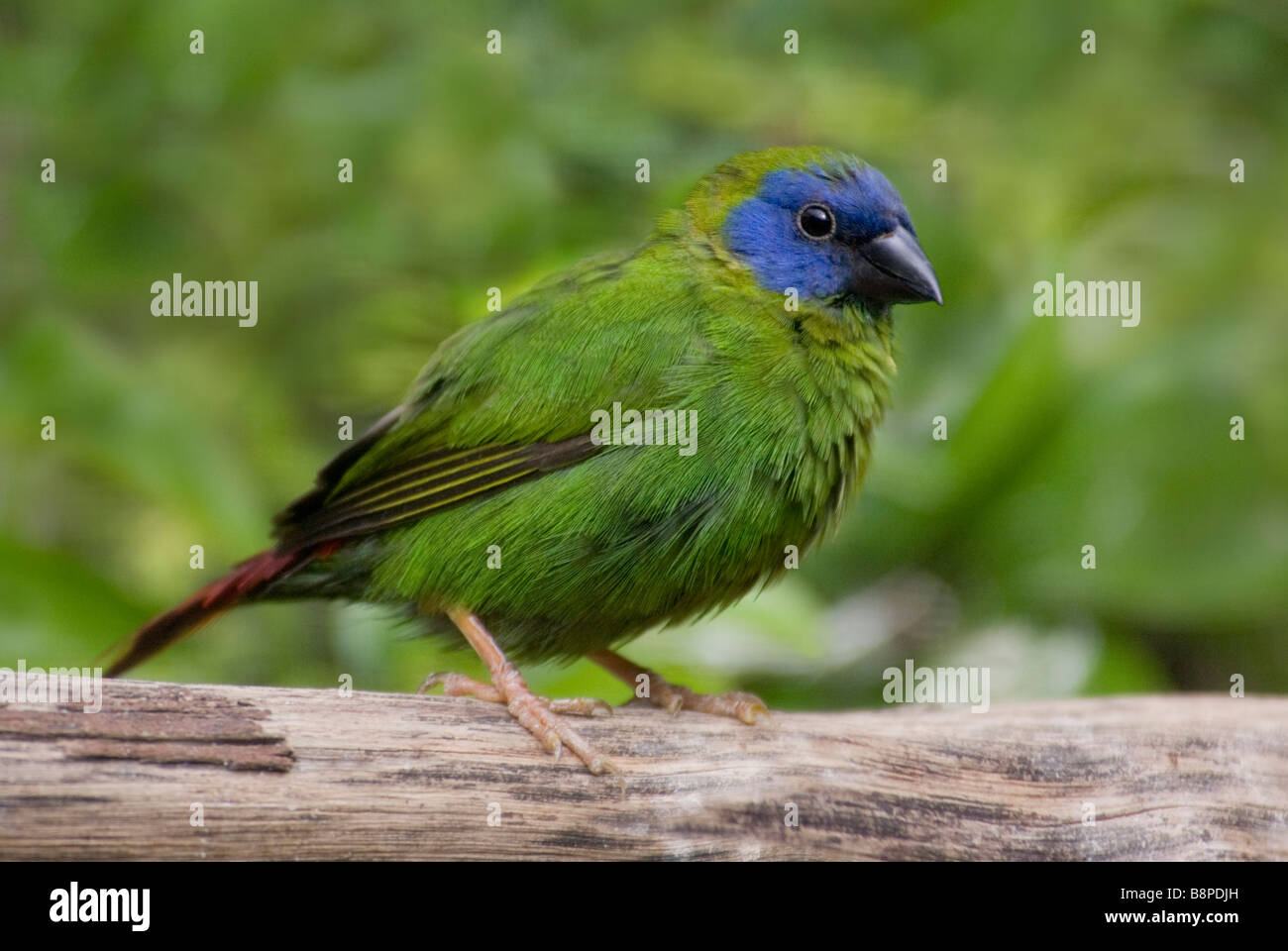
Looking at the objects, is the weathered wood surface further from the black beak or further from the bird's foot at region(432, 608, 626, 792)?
the black beak

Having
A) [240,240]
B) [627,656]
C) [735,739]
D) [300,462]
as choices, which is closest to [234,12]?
[240,240]

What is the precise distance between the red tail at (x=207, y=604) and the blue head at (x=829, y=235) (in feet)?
4.79

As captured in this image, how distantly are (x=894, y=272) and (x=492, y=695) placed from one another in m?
1.52

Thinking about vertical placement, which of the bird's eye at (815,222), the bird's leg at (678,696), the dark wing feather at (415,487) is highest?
the bird's eye at (815,222)

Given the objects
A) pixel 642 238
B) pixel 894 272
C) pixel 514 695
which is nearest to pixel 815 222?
pixel 894 272

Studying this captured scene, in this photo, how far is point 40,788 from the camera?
→ 243 centimetres

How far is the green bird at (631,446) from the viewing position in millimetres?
3422

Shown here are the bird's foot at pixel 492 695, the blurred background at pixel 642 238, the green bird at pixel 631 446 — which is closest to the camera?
the bird's foot at pixel 492 695

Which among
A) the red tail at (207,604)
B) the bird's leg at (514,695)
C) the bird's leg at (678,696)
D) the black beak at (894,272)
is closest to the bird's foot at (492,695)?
the bird's leg at (514,695)

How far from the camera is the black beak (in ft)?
12.1

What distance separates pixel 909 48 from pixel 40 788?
4269 millimetres

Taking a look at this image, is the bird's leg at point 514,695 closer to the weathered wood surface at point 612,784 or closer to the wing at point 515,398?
the weathered wood surface at point 612,784

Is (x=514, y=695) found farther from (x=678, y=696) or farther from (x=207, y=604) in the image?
(x=207, y=604)

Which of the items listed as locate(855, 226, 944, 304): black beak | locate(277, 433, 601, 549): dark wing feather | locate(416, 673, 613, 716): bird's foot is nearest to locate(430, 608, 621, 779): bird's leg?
locate(416, 673, 613, 716): bird's foot
